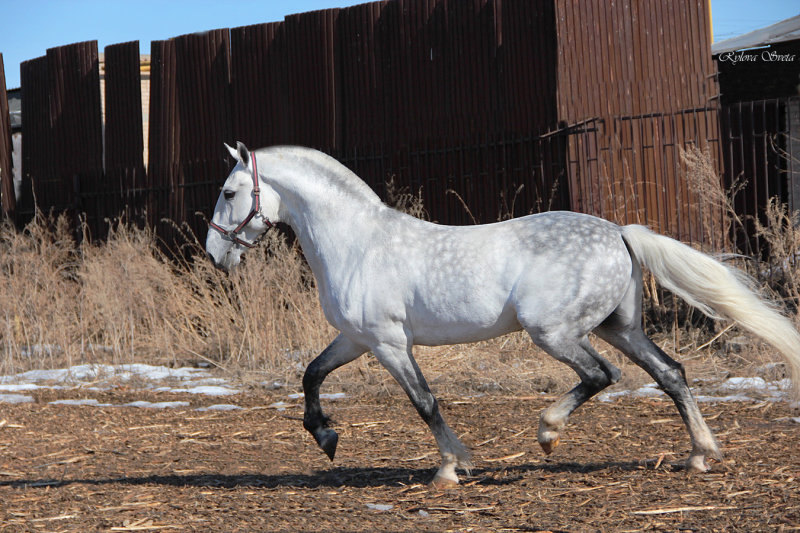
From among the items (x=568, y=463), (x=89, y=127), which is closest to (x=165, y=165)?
(x=89, y=127)

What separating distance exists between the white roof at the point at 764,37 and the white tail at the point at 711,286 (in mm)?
8901

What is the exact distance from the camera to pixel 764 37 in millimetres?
13586

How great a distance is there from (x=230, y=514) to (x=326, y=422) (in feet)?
2.86

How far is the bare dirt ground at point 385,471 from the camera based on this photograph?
4.12 meters

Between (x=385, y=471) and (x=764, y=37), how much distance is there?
35.7 ft

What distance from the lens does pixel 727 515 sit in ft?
13.0

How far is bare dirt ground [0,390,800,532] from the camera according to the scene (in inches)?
162

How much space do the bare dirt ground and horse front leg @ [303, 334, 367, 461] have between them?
0.25 metres

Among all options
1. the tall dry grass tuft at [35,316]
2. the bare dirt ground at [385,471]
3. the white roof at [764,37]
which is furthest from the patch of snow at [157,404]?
the white roof at [764,37]

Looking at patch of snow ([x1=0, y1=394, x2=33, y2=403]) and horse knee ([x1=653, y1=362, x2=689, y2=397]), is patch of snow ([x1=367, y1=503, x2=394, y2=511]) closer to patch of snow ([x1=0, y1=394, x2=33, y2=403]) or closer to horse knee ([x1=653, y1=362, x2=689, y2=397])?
horse knee ([x1=653, y1=362, x2=689, y2=397])

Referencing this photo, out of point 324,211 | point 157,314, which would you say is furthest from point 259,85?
point 324,211

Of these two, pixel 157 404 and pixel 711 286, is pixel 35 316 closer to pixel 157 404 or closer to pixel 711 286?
pixel 157 404

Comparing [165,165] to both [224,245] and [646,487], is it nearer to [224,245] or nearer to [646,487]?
[224,245]

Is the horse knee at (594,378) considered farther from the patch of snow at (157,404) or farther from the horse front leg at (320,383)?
the patch of snow at (157,404)
